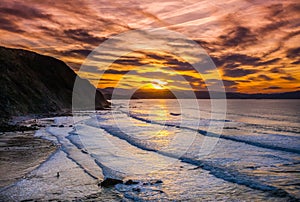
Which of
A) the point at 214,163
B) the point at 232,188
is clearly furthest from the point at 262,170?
the point at 232,188

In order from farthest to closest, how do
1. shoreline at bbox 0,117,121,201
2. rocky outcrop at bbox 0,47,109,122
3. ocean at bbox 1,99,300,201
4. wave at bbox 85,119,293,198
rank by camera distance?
1. rocky outcrop at bbox 0,47,109,122
2. wave at bbox 85,119,293,198
3. ocean at bbox 1,99,300,201
4. shoreline at bbox 0,117,121,201

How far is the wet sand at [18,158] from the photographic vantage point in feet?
34.1

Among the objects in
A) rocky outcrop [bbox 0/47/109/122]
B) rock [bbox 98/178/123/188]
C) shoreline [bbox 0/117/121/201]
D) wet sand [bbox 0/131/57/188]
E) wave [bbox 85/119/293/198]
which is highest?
rocky outcrop [bbox 0/47/109/122]

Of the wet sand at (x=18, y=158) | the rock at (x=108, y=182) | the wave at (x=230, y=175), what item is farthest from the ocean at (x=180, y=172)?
the wet sand at (x=18, y=158)

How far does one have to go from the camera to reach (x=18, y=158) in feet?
44.2

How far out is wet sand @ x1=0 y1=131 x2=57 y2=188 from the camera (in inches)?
410

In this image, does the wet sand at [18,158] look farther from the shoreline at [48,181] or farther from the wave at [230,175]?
the wave at [230,175]

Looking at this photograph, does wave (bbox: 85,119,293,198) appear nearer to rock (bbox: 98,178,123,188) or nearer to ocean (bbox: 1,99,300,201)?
ocean (bbox: 1,99,300,201)

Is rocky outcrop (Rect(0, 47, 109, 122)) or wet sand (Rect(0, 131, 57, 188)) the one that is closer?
wet sand (Rect(0, 131, 57, 188))

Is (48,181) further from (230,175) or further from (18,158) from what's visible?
(230,175)

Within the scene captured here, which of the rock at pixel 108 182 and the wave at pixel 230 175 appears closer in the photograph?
the rock at pixel 108 182

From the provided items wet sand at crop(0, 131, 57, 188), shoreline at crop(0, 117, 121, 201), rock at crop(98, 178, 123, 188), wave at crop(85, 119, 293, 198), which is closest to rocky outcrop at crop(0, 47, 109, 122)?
wet sand at crop(0, 131, 57, 188)

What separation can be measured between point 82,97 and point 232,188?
87490 millimetres

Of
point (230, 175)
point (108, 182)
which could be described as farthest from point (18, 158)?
point (230, 175)
